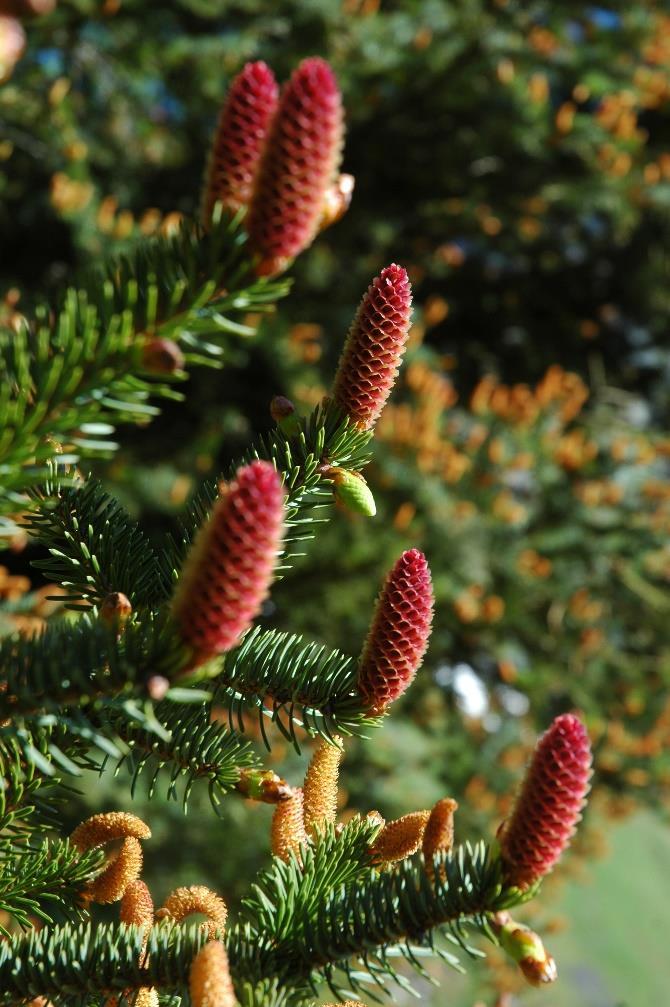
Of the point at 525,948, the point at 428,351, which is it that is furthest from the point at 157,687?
the point at 428,351

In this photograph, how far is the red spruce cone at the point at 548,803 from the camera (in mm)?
525

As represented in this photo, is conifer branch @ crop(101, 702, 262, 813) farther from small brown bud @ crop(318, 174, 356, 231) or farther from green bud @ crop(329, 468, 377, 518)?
small brown bud @ crop(318, 174, 356, 231)

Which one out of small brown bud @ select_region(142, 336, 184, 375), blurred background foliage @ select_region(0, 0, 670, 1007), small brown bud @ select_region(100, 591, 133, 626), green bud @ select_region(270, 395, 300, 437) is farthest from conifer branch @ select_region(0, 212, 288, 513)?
blurred background foliage @ select_region(0, 0, 670, 1007)

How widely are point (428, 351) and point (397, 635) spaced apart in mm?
3663

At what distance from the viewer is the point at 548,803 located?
0.52 m

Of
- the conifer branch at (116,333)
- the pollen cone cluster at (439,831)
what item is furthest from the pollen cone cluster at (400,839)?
the conifer branch at (116,333)

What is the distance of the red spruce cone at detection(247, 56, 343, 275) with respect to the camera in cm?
45

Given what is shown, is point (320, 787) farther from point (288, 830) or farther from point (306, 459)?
point (306, 459)

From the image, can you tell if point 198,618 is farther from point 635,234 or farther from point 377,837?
point 635,234

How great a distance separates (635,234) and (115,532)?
4481mm

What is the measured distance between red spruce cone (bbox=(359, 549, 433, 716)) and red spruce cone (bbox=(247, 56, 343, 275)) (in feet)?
0.91

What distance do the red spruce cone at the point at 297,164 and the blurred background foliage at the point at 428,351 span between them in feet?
9.59

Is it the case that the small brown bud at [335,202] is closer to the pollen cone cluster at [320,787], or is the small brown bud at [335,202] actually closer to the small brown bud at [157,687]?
the small brown bud at [157,687]

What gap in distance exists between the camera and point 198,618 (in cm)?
48
